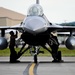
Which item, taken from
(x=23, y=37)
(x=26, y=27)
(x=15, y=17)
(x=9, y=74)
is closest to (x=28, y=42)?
(x=23, y=37)

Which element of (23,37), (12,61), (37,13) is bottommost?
(12,61)

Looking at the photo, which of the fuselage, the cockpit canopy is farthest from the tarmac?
the cockpit canopy

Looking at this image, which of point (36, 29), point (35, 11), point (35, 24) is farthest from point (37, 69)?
point (35, 11)

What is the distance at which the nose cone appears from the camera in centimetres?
1593

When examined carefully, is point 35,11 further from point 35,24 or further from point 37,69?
point 37,69

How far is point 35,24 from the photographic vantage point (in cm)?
1605

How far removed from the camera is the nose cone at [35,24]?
52.3 feet

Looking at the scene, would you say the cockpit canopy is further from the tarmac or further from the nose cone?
the tarmac

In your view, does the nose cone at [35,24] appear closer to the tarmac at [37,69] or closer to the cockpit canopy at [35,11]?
the cockpit canopy at [35,11]

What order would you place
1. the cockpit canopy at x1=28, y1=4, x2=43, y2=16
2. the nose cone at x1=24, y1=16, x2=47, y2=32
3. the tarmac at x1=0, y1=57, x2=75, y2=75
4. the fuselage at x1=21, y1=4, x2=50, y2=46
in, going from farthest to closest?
the cockpit canopy at x1=28, y1=4, x2=43, y2=16 < the fuselage at x1=21, y1=4, x2=50, y2=46 < the nose cone at x1=24, y1=16, x2=47, y2=32 < the tarmac at x1=0, y1=57, x2=75, y2=75

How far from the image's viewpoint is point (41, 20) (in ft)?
54.7

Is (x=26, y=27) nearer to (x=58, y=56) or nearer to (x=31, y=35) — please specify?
(x=31, y=35)

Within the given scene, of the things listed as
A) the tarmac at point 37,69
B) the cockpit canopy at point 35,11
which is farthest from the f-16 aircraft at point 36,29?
the tarmac at point 37,69

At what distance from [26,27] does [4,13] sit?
86861 mm
